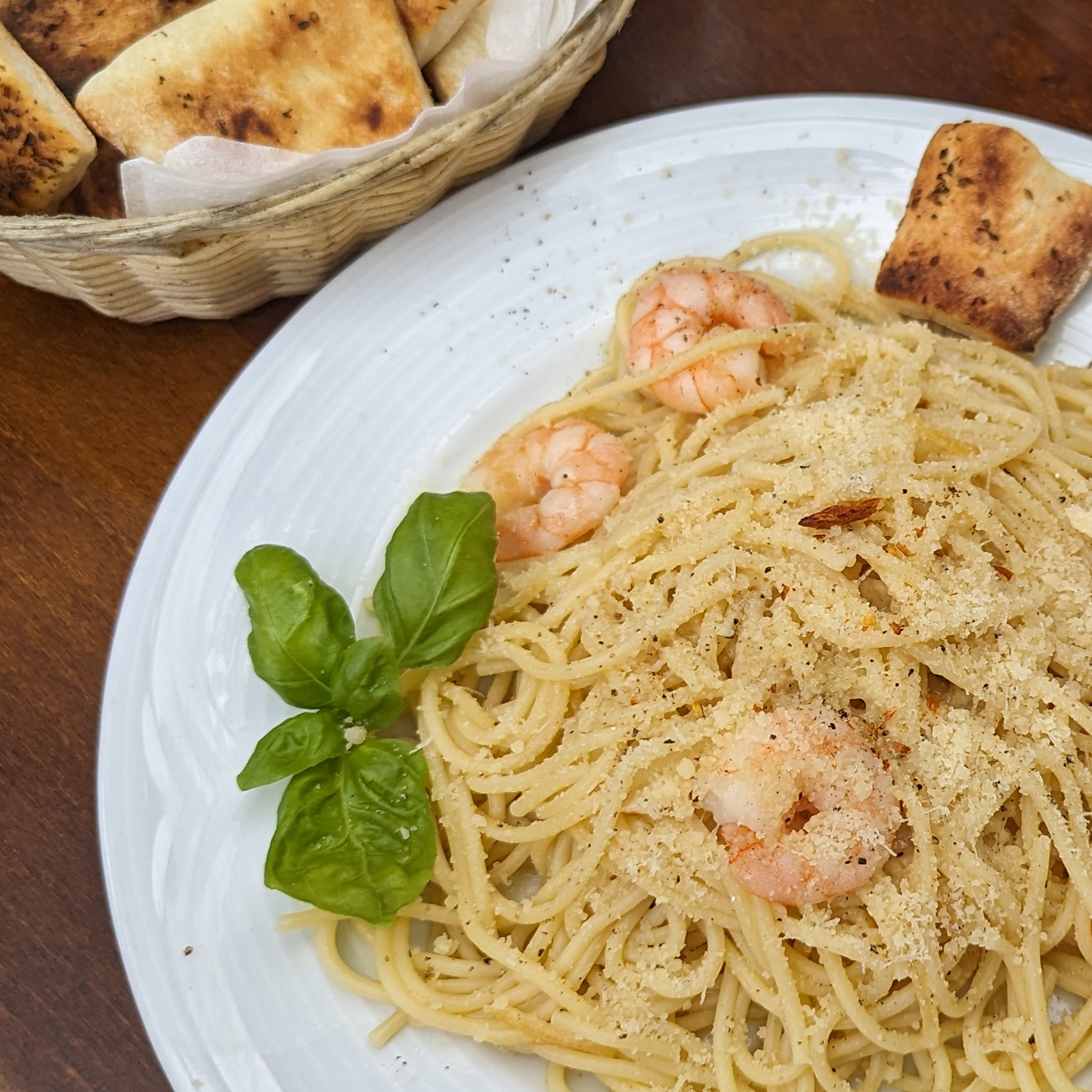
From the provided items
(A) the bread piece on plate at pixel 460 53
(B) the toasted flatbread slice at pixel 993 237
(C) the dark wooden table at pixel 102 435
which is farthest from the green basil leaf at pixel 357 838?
(A) the bread piece on plate at pixel 460 53

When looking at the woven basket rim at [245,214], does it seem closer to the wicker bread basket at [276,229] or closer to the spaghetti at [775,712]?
the wicker bread basket at [276,229]

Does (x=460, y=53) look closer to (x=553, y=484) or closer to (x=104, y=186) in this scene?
(x=104, y=186)

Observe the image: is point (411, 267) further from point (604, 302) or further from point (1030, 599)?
point (1030, 599)

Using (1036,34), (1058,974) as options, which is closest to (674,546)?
(1058,974)

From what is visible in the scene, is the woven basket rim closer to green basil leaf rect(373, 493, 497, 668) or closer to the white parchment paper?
the white parchment paper

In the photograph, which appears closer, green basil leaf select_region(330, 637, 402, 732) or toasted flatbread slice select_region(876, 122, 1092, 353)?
green basil leaf select_region(330, 637, 402, 732)

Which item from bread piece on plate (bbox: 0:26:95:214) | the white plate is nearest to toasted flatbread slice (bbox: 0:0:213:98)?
bread piece on plate (bbox: 0:26:95:214)
